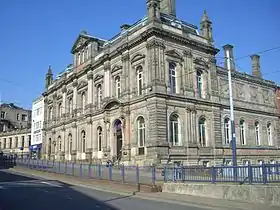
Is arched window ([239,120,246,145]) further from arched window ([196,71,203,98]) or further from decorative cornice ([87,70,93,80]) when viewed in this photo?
decorative cornice ([87,70,93,80])

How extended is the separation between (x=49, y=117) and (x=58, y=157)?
884cm

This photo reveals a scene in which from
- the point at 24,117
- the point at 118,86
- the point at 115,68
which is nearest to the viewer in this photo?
the point at 115,68

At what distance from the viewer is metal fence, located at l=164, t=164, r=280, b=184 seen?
13.4 metres

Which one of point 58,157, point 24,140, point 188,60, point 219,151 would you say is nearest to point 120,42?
point 188,60

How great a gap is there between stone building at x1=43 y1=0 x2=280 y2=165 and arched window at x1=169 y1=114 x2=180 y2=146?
0.10 metres

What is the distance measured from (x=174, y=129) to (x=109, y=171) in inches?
446

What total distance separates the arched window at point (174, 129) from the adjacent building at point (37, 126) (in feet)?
113

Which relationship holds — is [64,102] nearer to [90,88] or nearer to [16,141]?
[90,88]

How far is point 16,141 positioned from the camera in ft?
243

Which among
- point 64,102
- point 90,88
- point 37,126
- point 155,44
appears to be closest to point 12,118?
point 37,126

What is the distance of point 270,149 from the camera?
4325cm

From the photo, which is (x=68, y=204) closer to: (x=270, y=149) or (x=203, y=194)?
(x=203, y=194)

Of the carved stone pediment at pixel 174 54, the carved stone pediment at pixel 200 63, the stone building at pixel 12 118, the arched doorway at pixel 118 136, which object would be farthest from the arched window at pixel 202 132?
the stone building at pixel 12 118

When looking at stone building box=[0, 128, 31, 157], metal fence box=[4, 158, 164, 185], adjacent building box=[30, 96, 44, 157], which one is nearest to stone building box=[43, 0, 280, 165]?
metal fence box=[4, 158, 164, 185]
